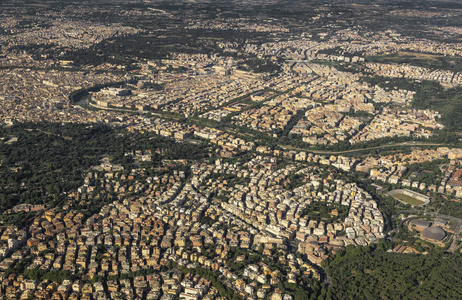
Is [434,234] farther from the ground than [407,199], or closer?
farther from the ground

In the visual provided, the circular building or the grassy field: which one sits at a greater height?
the circular building

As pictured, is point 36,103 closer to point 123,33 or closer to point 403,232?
point 403,232

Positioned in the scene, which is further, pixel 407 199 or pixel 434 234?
pixel 407 199

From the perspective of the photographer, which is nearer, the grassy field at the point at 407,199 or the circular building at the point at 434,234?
the circular building at the point at 434,234

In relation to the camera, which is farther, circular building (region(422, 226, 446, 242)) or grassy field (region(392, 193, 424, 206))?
grassy field (region(392, 193, 424, 206))

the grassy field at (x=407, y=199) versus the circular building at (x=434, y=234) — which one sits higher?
the circular building at (x=434, y=234)

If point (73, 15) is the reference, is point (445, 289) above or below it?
above

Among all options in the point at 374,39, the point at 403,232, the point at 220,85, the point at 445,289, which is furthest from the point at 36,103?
the point at 374,39

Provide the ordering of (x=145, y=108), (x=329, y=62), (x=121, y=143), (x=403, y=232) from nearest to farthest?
(x=403, y=232), (x=121, y=143), (x=145, y=108), (x=329, y=62)
